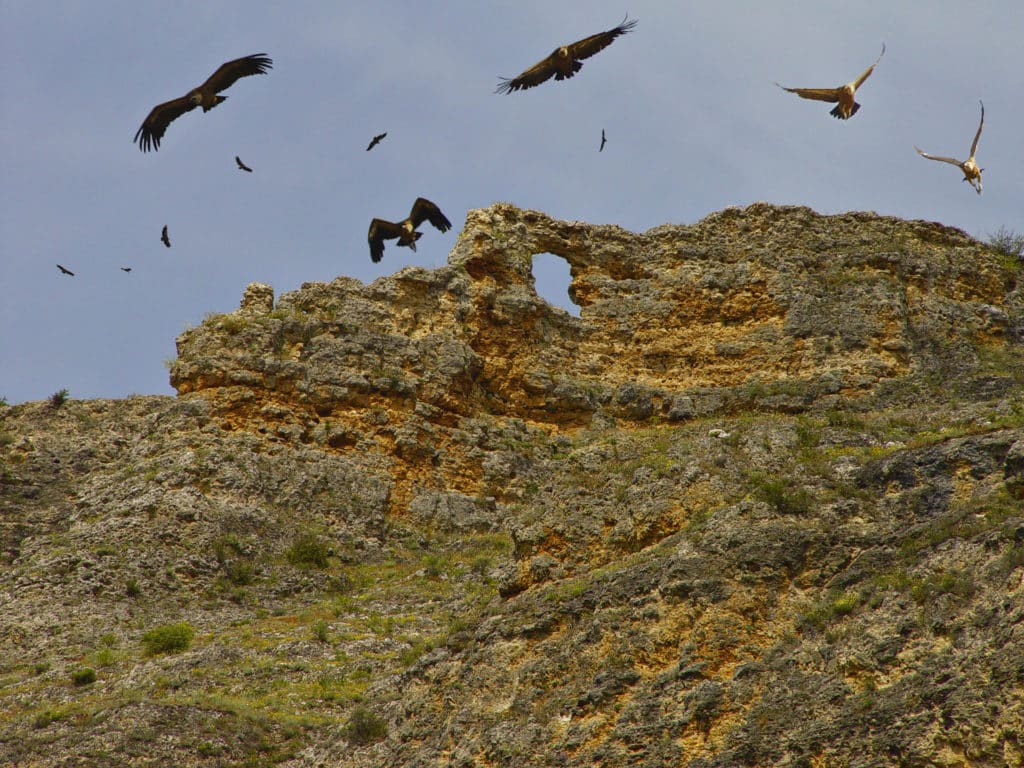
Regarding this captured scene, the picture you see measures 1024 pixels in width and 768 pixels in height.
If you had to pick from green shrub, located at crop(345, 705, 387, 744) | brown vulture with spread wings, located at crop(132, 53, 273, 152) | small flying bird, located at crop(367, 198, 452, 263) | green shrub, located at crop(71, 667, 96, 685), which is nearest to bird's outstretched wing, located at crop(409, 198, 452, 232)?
small flying bird, located at crop(367, 198, 452, 263)

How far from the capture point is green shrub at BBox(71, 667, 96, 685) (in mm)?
24531

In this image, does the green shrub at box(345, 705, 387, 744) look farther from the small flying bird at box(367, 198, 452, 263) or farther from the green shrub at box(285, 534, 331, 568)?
the small flying bird at box(367, 198, 452, 263)

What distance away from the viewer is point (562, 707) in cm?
1720

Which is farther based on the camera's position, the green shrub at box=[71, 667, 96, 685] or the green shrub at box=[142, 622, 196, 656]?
the green shrub at box=[142, 622, 196, 656]

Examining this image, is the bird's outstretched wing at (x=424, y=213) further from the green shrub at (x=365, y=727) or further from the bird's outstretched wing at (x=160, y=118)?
the green shrub at (x=365, y=727)

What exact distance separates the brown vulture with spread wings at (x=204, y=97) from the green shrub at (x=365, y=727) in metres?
15.8

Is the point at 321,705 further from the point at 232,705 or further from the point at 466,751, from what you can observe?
the point at 466,751

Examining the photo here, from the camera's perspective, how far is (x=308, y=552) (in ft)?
103

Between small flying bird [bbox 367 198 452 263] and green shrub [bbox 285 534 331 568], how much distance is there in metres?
10.9

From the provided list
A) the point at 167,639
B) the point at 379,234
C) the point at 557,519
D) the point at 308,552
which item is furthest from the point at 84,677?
the point at 379,234

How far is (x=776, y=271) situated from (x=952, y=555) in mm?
22112

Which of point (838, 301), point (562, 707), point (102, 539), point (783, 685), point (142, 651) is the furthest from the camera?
point (838, 301)

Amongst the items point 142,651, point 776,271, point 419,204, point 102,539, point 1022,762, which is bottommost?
point 1022,762

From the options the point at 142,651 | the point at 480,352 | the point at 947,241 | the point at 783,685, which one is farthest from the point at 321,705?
the point at 947,241
